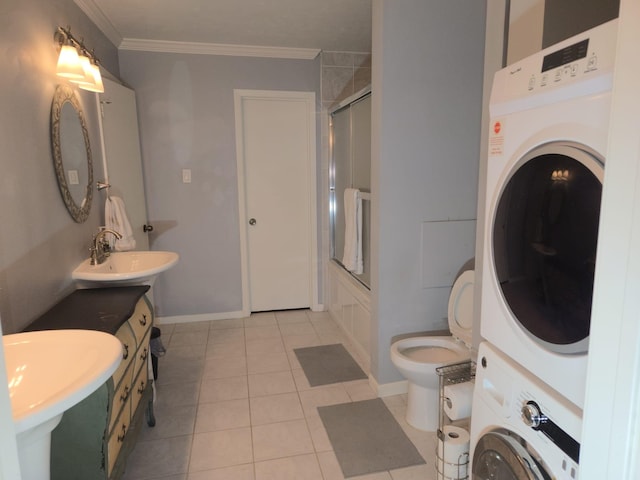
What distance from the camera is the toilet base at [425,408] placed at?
7.14 ft

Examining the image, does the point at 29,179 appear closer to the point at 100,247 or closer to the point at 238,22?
the point at 100,247

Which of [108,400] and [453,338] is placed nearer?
[108,400]

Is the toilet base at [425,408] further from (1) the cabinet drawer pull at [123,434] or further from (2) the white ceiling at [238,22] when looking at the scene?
(2) the white ceiling at [238,22]

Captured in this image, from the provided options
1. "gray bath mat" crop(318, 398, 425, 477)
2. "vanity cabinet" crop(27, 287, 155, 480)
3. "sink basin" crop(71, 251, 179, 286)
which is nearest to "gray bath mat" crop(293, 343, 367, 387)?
"gray bath mat" crop(318, 398, 425, 477)

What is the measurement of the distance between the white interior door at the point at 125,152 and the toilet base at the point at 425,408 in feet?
7.47

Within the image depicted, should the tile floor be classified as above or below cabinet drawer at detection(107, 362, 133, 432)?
below

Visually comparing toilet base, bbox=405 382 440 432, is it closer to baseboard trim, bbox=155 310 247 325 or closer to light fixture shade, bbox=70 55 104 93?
baseboard trim, bbox=155 310 247 325

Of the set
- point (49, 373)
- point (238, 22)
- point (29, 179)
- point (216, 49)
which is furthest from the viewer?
point (216, 49)

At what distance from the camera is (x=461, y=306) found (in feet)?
7.58

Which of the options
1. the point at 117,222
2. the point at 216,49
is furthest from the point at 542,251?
the point at 216,49

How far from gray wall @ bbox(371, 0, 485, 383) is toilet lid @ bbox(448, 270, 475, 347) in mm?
193

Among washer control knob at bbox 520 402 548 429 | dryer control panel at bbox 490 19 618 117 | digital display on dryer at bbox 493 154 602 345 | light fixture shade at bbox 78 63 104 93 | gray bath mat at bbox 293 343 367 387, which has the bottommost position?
gray bath mat at bbox 293 343 367 387

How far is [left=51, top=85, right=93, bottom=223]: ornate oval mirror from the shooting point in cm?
201

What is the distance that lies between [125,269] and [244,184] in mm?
1487
